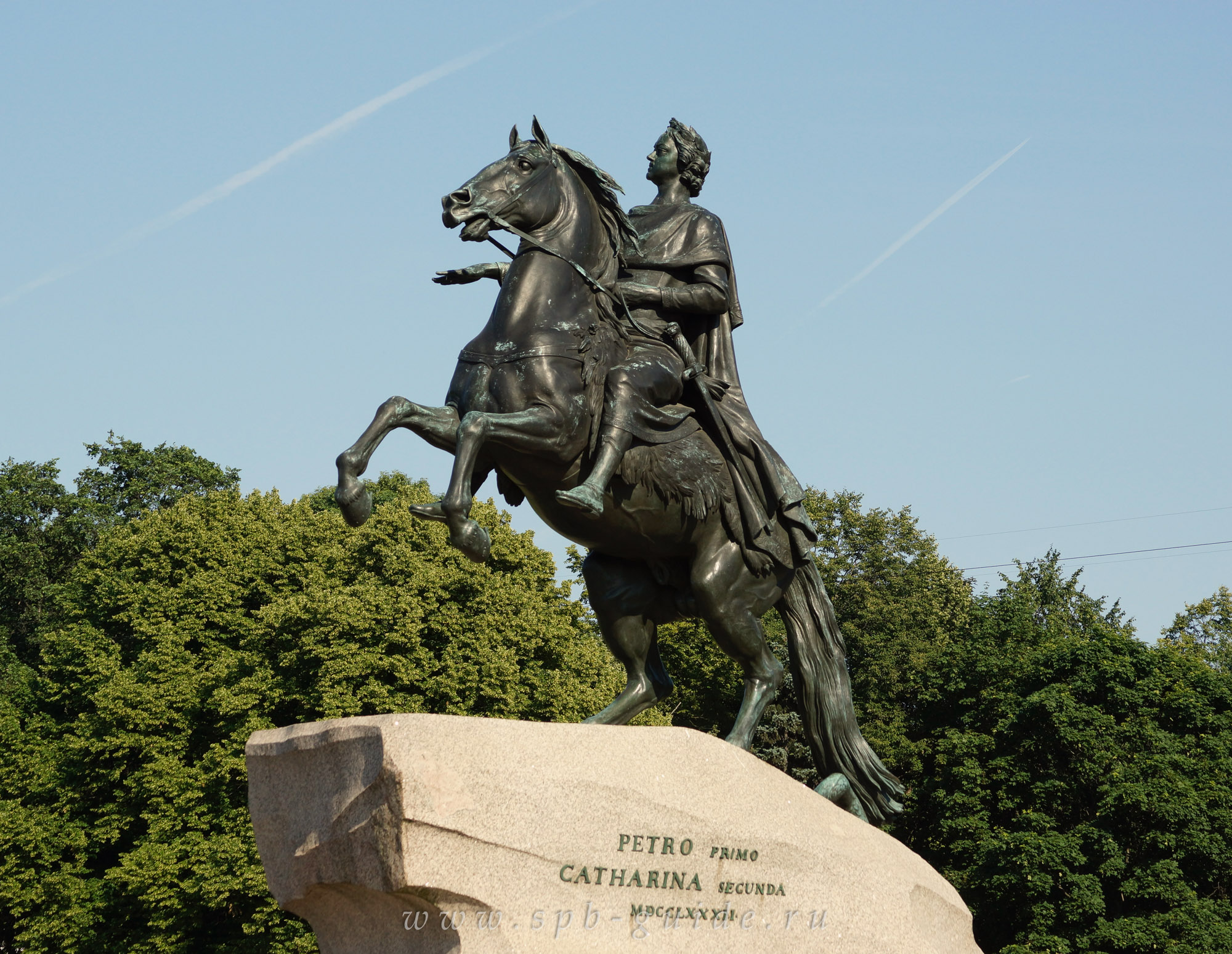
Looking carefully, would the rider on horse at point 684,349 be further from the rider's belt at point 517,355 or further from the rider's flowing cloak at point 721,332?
the rider's belt at point 517,355

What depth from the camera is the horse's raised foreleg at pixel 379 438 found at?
7.14 metres

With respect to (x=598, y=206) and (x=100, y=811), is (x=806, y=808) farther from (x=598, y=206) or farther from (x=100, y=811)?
(x=100, y=811)

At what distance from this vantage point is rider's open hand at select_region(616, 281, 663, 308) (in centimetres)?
878

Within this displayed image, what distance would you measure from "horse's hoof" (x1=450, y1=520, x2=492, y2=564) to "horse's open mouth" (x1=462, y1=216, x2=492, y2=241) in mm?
1648

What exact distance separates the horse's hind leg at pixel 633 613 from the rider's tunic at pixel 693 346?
0.76 meters

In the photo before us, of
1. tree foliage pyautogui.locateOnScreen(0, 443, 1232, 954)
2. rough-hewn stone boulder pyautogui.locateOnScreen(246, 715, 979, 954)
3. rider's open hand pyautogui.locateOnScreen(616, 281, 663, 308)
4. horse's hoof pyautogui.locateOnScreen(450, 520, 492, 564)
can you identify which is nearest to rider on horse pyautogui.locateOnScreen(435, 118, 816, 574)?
rider's open hand pyautogui.locateOnScreen(616, 281, 663, 308)

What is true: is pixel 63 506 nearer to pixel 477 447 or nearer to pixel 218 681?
pixel 218 681

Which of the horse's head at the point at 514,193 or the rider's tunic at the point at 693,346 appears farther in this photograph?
the rider's tunic at the point at 693,346

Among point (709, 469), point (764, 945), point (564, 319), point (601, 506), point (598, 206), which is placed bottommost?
point (764, 945)

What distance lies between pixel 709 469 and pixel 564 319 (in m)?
1.27

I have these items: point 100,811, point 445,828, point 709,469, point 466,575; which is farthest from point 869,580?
point 445,828

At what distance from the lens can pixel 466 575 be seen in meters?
25.5

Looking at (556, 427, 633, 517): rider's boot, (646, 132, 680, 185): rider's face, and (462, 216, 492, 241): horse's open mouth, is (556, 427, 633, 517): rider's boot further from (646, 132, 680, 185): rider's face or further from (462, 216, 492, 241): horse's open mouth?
(646, 132, 680, 185): rider's face

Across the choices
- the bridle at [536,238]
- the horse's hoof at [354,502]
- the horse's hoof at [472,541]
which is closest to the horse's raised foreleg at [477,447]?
the horse's hoof at [472,541]
